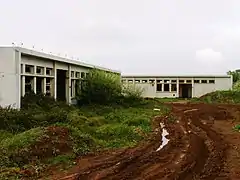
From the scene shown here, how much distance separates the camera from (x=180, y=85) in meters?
62.2

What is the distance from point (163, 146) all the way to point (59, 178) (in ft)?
22.3

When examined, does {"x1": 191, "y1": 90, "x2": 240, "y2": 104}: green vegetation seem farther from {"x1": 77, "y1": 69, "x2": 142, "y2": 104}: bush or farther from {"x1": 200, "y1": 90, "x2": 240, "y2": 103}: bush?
{"x1": 77, "y1": 69, "x2": 142, "y2": 104}: bush

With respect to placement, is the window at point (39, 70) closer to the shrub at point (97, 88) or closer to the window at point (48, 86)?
the window at point (48, 86)

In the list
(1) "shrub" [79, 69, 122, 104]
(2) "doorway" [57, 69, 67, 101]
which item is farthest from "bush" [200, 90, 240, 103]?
(2) "doorway" [57, 69, 67, 101]

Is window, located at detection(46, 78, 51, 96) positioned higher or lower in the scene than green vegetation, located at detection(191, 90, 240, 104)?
higher

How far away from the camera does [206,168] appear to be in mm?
11781

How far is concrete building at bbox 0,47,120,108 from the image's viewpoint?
21062 millimetres

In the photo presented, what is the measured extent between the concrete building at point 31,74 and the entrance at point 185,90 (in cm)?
3152

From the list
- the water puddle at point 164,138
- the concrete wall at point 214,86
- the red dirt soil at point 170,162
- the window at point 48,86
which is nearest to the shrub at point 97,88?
the window at point 48,86

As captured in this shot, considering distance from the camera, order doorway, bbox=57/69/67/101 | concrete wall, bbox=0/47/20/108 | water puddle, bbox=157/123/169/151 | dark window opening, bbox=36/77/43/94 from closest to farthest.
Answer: water puddle, bbox=157/123/169/151, concrete wall, bbox=0/47/20/108, dark window opening, bbox=36/77/43/94, doorway, bbox=57/69/67/101

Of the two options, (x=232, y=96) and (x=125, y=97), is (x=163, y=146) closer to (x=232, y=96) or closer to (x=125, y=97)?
(x=125, y=97)

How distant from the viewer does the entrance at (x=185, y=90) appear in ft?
205

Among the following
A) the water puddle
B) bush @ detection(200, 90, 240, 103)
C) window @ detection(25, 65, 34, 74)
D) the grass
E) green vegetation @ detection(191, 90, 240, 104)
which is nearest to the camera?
the grass

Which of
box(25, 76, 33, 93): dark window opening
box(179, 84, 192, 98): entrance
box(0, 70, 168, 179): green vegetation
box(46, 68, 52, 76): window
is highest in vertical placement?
box(46, 68, 52, 76): window
